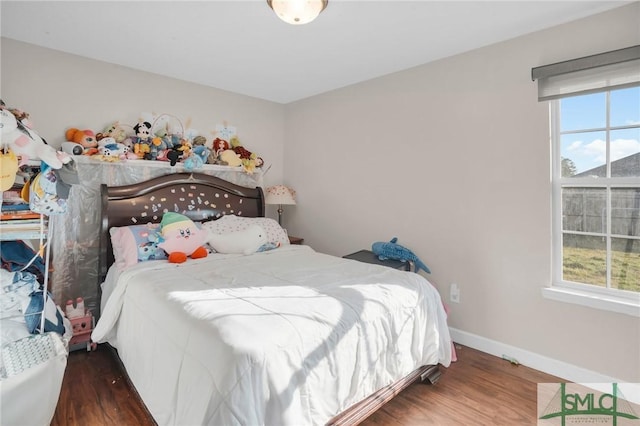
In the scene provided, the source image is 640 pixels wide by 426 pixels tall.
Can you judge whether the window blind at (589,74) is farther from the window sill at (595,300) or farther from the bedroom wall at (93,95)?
the bedroom wall at (93,95)

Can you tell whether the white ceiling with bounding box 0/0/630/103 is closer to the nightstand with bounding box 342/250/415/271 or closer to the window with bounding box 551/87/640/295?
the window with bounding box 551/87/640/295

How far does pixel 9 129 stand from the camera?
1.56m

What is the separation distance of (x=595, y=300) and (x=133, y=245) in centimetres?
317

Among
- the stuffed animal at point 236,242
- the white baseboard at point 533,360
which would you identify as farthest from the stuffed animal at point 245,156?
the white baseboard at point 533,360

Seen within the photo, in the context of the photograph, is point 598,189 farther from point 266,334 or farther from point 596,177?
point 266,334

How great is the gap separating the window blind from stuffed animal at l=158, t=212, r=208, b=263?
2724 mm

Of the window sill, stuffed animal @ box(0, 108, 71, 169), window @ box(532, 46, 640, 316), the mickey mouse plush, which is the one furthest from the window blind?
the mickey mouse plush

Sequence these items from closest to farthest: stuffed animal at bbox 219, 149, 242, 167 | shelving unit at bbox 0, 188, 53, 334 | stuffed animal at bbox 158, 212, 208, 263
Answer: shelving unit at bbox 0, 188, 53, 334 → stuffed animal at bbox 158, 212, 208, 263 → stuffed animal at bbox 219, 149, 242, 167

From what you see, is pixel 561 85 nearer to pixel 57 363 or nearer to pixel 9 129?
pixel 9 129

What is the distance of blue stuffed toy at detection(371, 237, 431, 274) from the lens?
111 inches

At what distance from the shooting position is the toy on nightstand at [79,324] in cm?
248

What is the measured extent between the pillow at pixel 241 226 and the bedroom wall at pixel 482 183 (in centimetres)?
75

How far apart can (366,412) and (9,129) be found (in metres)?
2.18

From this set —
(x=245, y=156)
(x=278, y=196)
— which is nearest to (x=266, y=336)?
(x=278, y=196)
